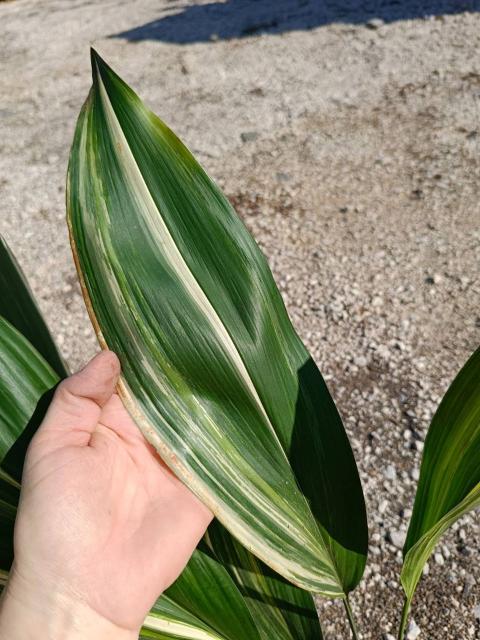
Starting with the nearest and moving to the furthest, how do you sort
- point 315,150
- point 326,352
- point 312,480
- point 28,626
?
point 28,626
point 312,480
point 326,352
point 315,150

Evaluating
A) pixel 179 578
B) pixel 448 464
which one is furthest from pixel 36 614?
pixel 448 464

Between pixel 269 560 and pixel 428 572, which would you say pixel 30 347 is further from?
pixel 428 572

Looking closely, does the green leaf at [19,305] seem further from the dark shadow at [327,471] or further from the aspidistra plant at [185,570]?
the dark shadow at [327,471]

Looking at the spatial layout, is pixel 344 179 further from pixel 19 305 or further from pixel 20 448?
pixel 20 448

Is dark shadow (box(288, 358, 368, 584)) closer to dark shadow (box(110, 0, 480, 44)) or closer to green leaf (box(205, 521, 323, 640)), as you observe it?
green leaf (box(205, 521, 323, 640))

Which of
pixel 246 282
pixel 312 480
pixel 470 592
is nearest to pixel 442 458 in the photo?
pixel 312 480
